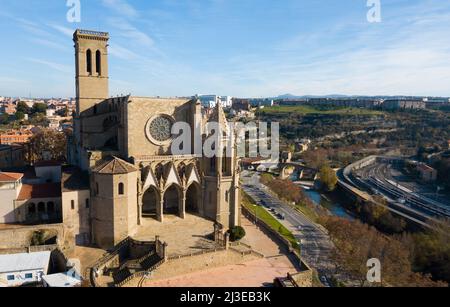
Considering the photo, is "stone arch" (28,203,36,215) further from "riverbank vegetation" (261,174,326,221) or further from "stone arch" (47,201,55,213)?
"riverbank vegetation" (261,174,326,221)

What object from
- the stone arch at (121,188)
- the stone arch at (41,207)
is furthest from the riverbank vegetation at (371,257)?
the stone arch at (41,207)

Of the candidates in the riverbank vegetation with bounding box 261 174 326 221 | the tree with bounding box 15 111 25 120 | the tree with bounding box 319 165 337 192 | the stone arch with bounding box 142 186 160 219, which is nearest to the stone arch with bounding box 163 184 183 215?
the stone arch with bounding box 142 186 160 219

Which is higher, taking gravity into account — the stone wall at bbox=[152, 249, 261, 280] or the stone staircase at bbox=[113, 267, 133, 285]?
the stone wall at bbox=[152, 249, 261, 280]

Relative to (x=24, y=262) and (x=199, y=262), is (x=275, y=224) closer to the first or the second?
(x=199, y=262)

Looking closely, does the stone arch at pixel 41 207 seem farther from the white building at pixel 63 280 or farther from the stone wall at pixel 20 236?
the white building at pixel 63 280
